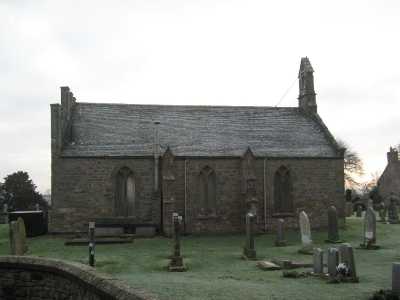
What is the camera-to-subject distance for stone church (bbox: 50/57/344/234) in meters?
29.0

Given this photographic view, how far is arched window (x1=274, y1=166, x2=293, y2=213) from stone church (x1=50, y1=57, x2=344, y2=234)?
64 mm

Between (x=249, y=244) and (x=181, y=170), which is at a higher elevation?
(x=181, y=170)

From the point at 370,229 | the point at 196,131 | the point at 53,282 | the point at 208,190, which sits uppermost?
the point at 196,131

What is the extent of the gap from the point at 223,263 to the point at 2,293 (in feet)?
31.0

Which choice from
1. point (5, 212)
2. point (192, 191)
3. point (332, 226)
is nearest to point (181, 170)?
point (192, 191)

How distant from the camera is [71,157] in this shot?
29031 mm

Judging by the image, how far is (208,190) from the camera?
3059 centimetres

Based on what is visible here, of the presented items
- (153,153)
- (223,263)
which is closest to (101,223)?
(153,153)

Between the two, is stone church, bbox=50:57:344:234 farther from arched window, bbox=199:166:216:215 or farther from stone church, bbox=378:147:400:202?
stone church, bbox=378:147:400:202

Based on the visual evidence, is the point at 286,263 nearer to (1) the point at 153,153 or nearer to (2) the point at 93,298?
(2) the point at 93,298

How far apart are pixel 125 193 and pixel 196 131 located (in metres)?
6.31

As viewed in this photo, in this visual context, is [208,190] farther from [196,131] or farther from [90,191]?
[90,191]

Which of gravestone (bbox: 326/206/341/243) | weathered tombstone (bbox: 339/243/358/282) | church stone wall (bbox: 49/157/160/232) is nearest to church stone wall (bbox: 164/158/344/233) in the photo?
church stone wall (bbox: 49/157/160/232)

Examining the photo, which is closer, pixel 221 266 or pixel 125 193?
pixel 221 266
